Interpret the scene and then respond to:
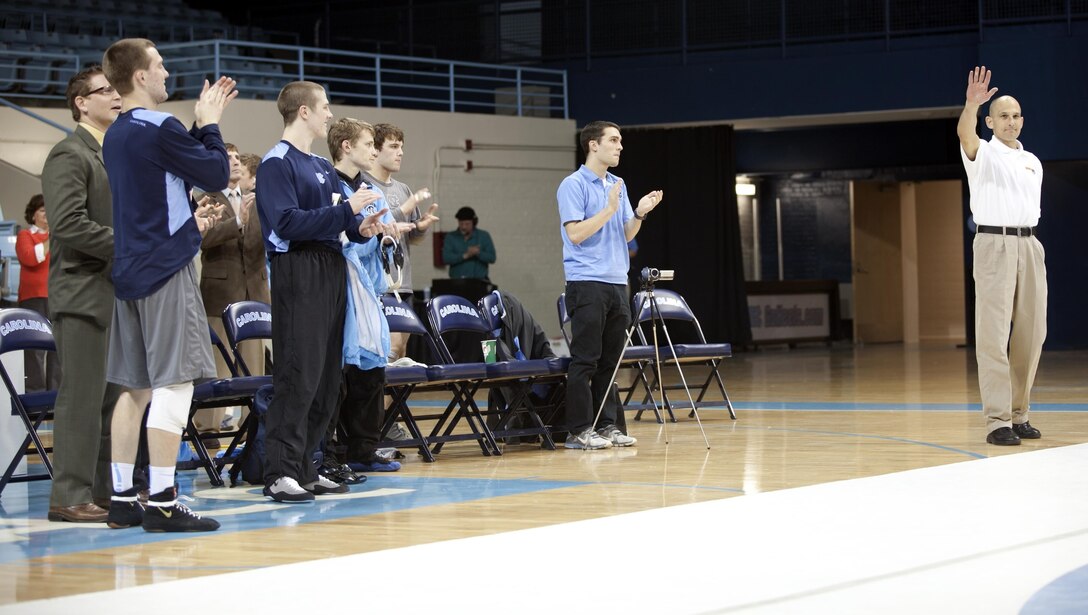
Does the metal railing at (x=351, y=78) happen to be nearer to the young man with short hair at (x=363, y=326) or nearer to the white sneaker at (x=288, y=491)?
the young man with short hair at (x=363, y=326)

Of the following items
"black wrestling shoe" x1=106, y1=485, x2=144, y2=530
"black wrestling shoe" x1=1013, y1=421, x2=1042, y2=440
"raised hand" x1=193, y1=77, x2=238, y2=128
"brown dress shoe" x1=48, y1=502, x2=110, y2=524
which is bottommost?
"black wrestling shoe" x1=1013, y1=421, x2=1042, y2=440

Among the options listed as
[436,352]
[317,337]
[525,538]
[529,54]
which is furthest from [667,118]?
[525,538]

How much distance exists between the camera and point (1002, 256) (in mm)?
5969

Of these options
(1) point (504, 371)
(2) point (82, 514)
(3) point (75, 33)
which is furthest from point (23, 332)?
(3) point (75, 33)

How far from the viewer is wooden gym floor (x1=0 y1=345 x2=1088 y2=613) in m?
3.14

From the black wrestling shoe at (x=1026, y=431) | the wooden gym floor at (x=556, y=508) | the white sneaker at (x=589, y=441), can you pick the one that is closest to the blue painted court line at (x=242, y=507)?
the wooden gym floor at (x=556, y=508)

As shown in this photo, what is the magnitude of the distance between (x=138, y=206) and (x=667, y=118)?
1177 centimetres

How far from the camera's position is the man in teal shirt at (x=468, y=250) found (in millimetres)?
13094

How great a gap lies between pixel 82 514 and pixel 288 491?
2.38ft

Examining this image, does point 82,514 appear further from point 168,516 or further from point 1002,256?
point 1002,256

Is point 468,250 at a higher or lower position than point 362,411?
higher

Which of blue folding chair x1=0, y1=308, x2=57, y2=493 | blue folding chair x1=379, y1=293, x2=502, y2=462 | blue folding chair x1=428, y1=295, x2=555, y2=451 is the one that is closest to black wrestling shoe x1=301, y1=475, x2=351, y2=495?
blue folding chair x1=379, y1=293, x2=502, y2=462

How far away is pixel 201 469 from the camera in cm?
611

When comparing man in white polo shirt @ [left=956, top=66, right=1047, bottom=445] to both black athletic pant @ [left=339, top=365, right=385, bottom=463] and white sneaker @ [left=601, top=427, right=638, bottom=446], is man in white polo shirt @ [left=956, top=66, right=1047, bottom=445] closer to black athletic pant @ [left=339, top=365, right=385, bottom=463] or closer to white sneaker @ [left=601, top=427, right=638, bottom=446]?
white sneaker @ [left=601, top=427, right=638, bottom=446]
